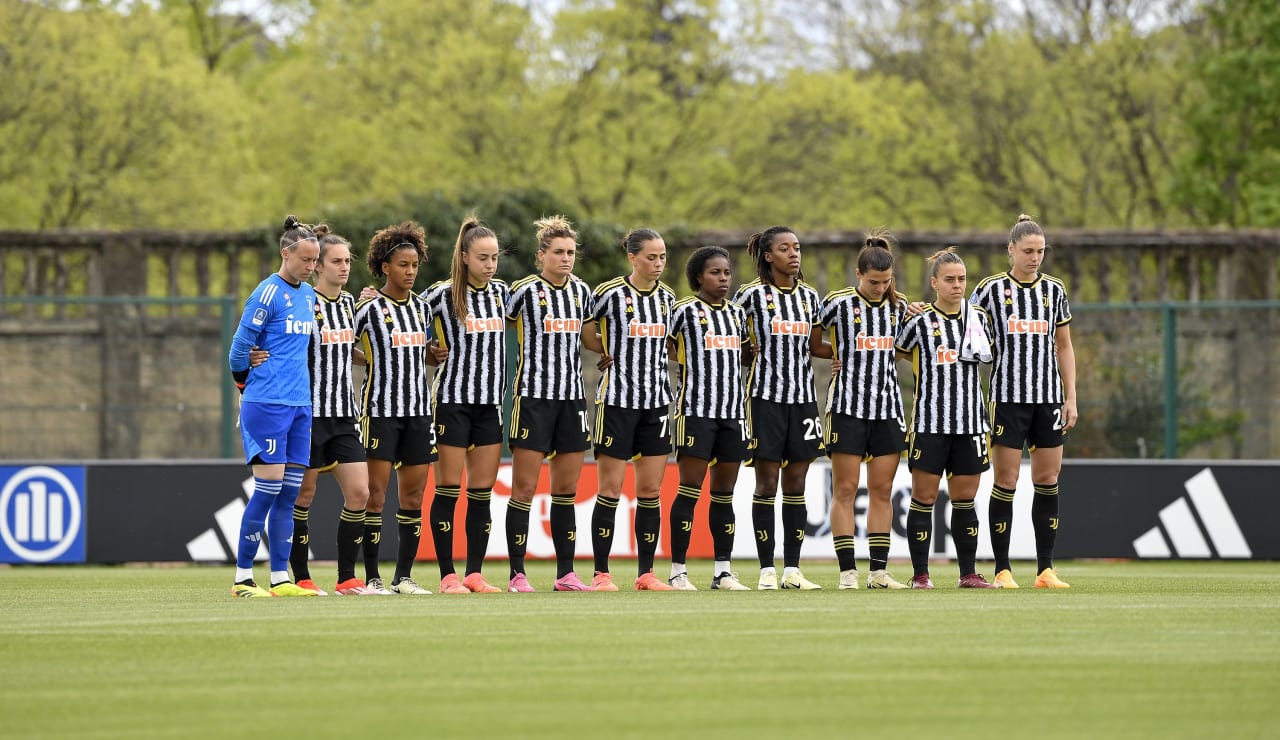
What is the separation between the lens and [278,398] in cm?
1002

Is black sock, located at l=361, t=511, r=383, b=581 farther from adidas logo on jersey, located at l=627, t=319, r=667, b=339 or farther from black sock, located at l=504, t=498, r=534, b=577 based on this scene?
adidas logo on jersey, located at l=627, t=319, r=667, b=339

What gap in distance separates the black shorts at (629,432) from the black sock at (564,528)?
347 mm

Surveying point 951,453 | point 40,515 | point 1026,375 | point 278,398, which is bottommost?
point 40,515

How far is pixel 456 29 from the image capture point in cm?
3102

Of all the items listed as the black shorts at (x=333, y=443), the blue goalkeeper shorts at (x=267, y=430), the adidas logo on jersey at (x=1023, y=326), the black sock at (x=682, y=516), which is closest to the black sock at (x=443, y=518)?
the black shorts at (x=333, y=443)

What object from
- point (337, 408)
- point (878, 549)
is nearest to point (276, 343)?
point (337, 408)

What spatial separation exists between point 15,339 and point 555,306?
817 cm

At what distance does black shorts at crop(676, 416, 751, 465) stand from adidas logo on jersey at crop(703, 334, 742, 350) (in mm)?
413

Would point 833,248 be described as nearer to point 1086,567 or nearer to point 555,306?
point 1086,567

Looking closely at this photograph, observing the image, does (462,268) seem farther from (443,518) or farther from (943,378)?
(943,378)

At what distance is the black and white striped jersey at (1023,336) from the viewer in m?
10.7

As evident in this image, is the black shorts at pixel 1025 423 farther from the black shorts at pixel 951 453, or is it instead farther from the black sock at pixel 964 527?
the black sock at pixel 964 527

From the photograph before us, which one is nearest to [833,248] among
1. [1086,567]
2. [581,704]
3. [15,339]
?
[1086,567]

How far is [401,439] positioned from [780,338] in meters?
2.24
